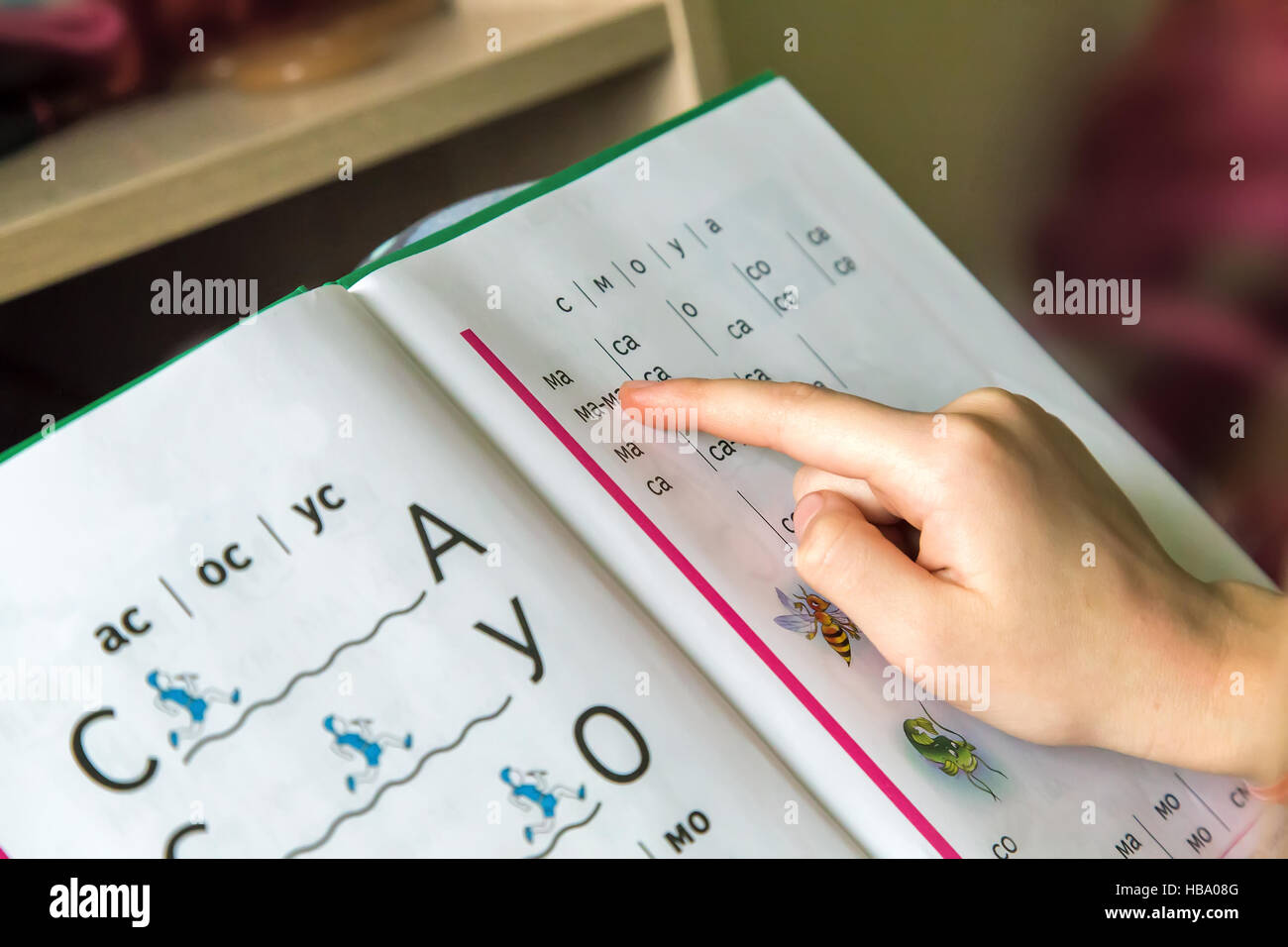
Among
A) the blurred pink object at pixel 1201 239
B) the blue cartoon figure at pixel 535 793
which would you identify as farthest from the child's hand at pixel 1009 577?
the blurred pink object at pixel 1201 239

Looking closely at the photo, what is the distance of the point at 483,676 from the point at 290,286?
433mm

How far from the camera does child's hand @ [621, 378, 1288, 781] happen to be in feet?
1.04

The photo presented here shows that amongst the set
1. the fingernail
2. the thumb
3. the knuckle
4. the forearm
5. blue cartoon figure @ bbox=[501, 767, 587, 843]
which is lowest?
the forearm

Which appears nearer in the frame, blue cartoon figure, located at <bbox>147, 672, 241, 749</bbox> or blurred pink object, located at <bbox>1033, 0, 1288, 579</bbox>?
blue cartoon figure, located at <bbox>147, 672, 241, 749</bbox>

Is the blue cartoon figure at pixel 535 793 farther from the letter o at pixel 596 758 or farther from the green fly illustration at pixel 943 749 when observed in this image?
the green fly illustration at pixel 943 749

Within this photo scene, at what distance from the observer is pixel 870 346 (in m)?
0.40

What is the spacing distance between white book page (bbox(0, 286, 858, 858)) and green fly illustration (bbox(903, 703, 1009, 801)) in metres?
0.04

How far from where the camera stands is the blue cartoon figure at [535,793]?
259 mm

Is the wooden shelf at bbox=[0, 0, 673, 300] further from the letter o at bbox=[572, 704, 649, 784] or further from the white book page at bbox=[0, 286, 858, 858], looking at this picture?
the letter o at bbox=[572, 704, 649, 784]

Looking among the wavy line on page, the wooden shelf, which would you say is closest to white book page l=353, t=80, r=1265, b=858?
the wavy line on page

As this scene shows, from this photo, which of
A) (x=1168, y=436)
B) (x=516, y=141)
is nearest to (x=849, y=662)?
(x=516, y=141)

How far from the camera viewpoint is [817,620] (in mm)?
323

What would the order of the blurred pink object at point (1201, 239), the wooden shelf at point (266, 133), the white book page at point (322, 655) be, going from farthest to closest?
the blurred pink object at point (1201, 239) < the wooden shelf at point (266, 133) < the white book page at point (322, 655)
